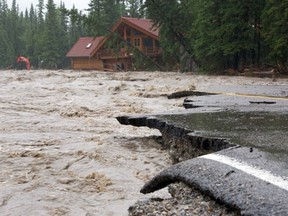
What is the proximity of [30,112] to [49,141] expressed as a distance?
3.58 meters

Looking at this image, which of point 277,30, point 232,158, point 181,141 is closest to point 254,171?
point 232,158

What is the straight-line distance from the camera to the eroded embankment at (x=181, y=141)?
3.71 meters

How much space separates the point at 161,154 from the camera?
16.2ft

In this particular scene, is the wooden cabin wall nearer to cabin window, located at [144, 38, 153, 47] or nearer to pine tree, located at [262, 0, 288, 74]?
cabin window, located at [144, 38, 153, 47]

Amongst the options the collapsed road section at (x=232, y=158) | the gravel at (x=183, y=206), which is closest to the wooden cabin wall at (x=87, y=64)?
the collapsed road section at (x=232, y=158)

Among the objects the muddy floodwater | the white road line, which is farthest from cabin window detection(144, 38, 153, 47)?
the white road line

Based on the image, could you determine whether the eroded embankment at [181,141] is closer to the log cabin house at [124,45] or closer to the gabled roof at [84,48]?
the log cabin house at [124,45]

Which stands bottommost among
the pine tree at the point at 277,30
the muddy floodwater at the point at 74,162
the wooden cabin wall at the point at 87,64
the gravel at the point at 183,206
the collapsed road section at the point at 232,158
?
the muddy floodwater at the point at 74,162

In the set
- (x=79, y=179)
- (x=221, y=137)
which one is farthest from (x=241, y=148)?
(x=79, y=179)

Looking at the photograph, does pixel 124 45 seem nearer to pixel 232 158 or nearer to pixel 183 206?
pixel 232 158

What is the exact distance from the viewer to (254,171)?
99.2 inches

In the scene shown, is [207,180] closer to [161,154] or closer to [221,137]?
[221,137]

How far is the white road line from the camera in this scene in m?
2.28

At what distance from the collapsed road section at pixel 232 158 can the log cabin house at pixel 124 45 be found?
28010 millimetres
